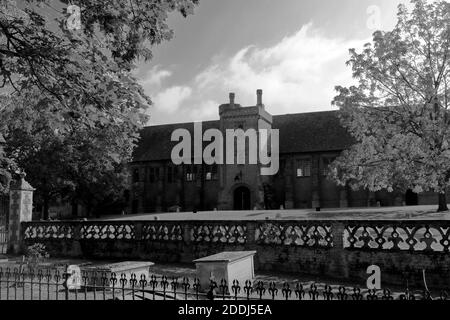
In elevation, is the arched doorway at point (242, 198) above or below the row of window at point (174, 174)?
below

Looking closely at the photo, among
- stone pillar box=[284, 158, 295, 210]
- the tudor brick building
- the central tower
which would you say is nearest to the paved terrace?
the tudor brick building

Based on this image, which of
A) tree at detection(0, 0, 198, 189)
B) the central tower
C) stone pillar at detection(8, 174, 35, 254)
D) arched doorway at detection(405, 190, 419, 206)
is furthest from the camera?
the central tower

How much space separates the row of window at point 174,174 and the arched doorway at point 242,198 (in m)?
3.86

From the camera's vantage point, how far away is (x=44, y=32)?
7500 millimetres

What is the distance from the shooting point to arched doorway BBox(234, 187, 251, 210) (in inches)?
1823

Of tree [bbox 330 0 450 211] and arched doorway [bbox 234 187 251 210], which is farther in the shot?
arched doorway [bbox 234 187 251 210]

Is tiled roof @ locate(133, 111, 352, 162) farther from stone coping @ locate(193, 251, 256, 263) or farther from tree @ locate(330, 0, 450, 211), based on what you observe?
stone coping @ locate(193, 251, 256, 263)

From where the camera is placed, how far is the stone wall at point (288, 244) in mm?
12086

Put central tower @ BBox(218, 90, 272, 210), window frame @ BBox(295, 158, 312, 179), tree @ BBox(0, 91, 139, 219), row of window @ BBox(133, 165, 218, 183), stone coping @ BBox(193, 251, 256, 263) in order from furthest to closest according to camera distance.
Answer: row of window @ BBox(133, 165, 218, 183), window frame @ BBox(295, 158, 312, 179), central tower @ BBox(218, 90, 272, 210), tree @ BBox(0, 91, 139, 219), stone coping @ BBox(193, 251, 256, 263)

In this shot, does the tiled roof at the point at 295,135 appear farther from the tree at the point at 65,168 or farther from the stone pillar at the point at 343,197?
the tree at the point at 65,168

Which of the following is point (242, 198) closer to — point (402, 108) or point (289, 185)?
point (289, 185)

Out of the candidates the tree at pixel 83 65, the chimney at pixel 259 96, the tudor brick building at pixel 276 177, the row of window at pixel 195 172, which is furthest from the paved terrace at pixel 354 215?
the chimney at pixel 259 96

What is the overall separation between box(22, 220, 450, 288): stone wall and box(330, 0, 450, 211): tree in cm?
421
